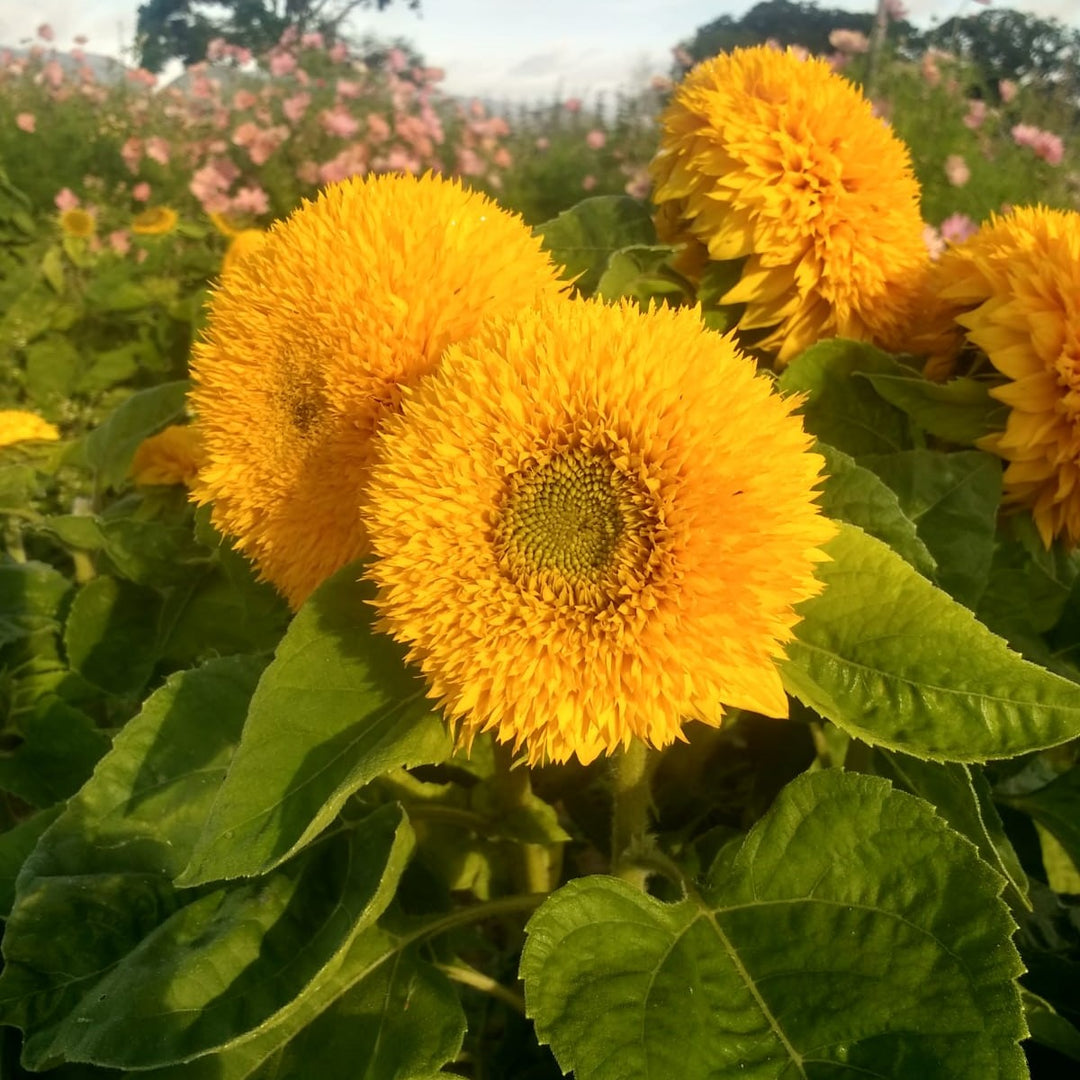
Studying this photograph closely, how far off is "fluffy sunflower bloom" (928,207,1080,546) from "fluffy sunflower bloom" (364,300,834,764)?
0.48 meters

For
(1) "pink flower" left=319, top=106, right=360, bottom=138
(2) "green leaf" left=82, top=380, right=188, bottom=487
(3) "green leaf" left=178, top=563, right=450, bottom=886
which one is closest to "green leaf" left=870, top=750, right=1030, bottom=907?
(3) "green leaf" left=178, top=563, right=450, bottom=886

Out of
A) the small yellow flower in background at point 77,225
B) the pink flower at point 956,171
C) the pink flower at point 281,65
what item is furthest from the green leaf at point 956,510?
the pink flower at point 281,65

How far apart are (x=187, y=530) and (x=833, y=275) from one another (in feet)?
3.53

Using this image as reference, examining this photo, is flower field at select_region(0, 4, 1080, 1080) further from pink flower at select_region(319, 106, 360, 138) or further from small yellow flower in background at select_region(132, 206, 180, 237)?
pink flower at select_region(319, 106, 360, 138)

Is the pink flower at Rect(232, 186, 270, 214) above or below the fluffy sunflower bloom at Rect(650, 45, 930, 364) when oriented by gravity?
below

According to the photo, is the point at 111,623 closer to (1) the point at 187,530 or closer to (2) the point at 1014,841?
(1) the point at 187,530

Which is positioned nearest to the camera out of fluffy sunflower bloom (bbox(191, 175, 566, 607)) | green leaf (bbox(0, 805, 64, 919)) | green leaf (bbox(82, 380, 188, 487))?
fluffy sunflower bloom (bbox(191, 175, 566, 607))

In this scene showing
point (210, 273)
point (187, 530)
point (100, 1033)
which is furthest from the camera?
point (210, 273)

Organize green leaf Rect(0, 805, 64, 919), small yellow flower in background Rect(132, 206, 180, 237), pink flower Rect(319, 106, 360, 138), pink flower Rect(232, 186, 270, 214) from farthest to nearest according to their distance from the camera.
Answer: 1. pink flower Rect(319, 106, 360, 138)
2. pink flower Rect(232, 186, 270, 214)
3. small yellow flower in background Rect(132, 206, 180, 237)
4. green leaf Rect(0, 805, 64, 919)

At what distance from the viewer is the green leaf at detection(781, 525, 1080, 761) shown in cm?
78

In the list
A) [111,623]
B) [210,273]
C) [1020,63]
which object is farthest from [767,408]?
[1020,63]

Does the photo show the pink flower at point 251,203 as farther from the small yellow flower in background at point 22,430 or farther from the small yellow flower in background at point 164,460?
the small yellow flower in background at point 164,460

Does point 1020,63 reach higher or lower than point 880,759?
higher

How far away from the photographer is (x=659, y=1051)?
774 mm
